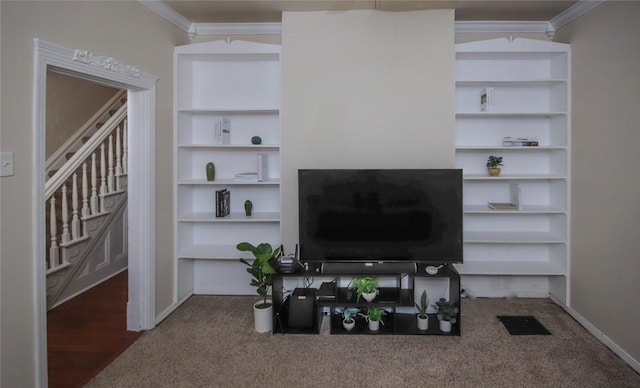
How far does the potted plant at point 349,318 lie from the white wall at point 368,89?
1193mm

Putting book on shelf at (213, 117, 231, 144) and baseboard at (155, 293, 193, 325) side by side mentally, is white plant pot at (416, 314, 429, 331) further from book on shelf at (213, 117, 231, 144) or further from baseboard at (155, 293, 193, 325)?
book on shelf at (213, 117, 231, 144)

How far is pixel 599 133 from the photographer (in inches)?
115

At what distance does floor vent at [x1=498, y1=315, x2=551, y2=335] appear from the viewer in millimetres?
2994

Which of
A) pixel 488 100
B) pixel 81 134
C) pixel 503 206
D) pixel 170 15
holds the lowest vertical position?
pixel 503 206

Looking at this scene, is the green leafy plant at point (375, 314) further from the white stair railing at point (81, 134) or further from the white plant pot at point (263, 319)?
the white stair railing at point (81, 134)

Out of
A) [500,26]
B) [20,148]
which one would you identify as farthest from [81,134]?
[500,26]

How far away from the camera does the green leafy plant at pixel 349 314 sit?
119 inches

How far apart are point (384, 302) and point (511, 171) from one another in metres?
1.86

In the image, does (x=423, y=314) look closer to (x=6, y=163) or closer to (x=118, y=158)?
(x=6, y=163)

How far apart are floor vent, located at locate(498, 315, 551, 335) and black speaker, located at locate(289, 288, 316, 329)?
1.56 m

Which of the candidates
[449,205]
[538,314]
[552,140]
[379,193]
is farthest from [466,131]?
[538,314]

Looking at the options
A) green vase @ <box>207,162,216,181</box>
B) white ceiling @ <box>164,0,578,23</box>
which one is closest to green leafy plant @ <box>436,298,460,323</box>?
green vase @ <box>207,162,216,181</box>

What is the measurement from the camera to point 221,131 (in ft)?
11.8

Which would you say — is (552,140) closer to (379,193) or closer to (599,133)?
(599,133)
